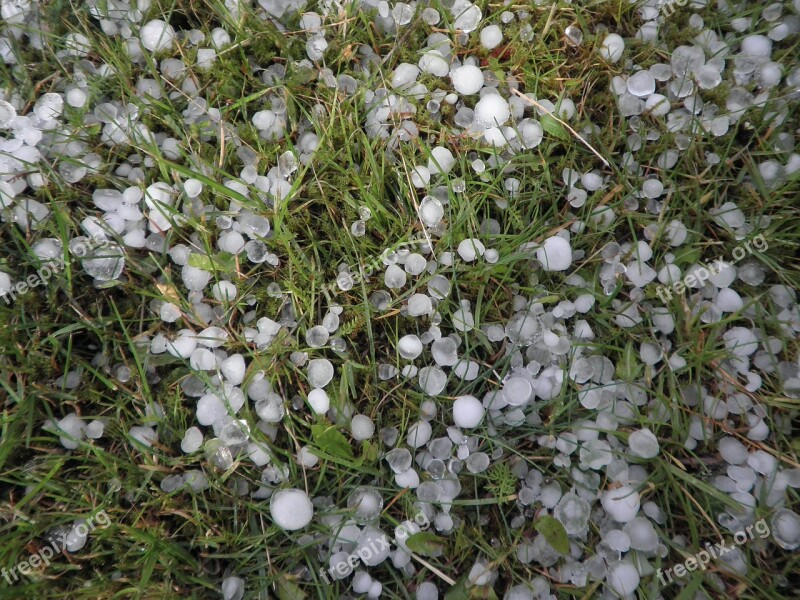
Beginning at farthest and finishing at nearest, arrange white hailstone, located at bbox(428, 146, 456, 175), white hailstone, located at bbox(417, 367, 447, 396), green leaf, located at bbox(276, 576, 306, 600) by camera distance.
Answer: white hailstone, located at bbox(428, 146, 456, 175)
white hailstone, located at bbox(417, 367, 447, 396)
green leaf, located at bbox(276, 576, 306, 600)

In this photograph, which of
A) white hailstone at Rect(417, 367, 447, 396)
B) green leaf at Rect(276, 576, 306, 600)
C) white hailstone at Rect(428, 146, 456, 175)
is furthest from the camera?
white hailstone at Rect(428, 146, 456, 175)

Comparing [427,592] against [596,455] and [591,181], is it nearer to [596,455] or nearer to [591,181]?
[596,455]

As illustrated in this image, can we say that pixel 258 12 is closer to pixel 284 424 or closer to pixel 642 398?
pixel 284 424

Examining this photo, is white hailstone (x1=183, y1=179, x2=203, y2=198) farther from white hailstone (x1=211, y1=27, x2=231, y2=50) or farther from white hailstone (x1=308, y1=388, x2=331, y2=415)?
white hailstone (x1=308, y1=388, x2=331, y2=415)

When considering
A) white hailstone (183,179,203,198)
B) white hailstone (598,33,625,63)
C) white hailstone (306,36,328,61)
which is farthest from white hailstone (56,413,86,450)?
white hailstone (598,33,625,63)

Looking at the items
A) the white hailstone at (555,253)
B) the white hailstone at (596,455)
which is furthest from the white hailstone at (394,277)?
the white hailstone at (596,455)

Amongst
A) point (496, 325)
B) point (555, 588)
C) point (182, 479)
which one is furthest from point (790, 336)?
Answer: point (182, 479)

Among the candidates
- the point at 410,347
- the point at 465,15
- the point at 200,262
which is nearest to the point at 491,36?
the point at 465,15
